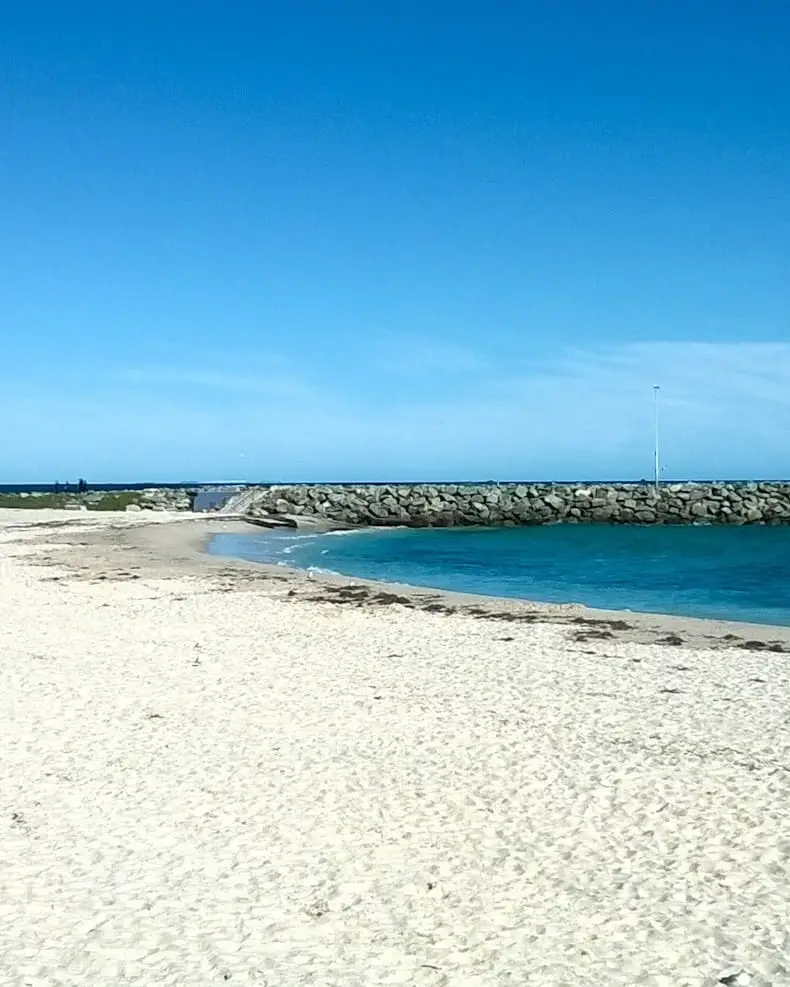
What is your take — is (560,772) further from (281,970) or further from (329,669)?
(329,669)

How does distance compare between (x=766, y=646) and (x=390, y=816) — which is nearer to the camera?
(x=390, y=816)

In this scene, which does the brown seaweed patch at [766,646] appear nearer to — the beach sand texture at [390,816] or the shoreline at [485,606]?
the shoreline at [485,606]

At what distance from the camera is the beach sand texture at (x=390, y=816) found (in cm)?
502

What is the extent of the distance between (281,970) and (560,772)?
3.66 m

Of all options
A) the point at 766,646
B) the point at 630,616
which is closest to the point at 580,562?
the point at 630,616

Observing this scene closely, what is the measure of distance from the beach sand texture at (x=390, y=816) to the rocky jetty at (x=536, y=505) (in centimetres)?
4593

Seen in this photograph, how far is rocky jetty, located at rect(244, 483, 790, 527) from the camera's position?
5956 cm

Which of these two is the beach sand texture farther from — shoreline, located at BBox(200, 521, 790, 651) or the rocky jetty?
the rocky jetty

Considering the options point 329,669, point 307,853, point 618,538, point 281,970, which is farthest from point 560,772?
point 618,538

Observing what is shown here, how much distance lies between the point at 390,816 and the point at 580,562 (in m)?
27.8

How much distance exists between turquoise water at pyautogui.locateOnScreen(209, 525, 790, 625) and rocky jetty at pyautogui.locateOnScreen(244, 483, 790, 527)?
5.42m

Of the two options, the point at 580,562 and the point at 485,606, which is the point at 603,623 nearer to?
the point at 485,606

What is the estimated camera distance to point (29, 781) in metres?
7.64

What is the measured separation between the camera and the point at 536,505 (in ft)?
200
